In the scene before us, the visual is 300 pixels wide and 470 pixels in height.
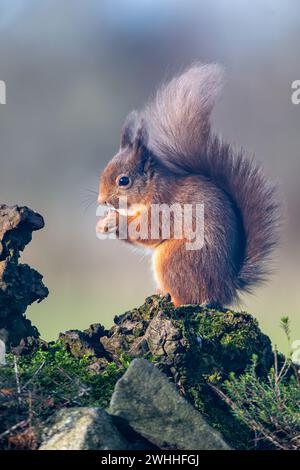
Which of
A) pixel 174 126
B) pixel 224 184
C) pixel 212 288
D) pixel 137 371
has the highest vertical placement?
pixel 174 126

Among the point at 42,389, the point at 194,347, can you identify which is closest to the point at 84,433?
the point at 42,389

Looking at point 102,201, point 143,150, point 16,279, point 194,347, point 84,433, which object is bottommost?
point 84,433

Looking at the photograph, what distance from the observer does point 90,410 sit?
2.38m

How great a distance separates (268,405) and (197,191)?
1656 millimetres

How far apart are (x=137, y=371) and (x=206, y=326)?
2.66 feet

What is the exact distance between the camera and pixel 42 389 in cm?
273

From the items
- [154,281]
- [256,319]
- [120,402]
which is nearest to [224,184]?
[154,281]

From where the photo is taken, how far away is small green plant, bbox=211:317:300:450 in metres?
2.74

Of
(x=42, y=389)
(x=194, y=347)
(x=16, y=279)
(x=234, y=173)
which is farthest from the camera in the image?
(x=234, y=173)

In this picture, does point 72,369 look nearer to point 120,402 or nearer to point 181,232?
point 120,402

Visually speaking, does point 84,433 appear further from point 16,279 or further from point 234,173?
point 234,173

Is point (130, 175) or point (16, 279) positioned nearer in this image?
point (16, 279)
